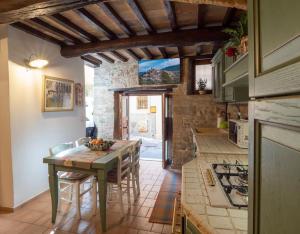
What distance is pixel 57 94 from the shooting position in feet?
11.5

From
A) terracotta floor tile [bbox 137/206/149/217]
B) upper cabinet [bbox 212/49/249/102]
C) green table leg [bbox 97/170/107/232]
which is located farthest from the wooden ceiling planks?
terracotta floor tile [bbox 137/206/149/217]

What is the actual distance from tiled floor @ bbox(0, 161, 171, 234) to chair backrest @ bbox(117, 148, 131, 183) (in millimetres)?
543

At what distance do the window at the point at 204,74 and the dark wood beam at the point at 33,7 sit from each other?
3190mm

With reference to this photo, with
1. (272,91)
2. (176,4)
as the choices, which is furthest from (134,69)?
(272,91)

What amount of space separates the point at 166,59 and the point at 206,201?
405cm

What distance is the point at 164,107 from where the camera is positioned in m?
4.85

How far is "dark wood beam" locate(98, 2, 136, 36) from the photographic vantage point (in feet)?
7.60

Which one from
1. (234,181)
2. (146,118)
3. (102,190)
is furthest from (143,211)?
(146,118)

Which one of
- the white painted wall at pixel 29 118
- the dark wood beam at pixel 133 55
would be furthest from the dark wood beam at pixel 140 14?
the white painted wall at pixel 29 118

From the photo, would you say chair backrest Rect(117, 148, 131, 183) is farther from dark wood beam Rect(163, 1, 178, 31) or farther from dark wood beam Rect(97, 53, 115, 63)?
dark wood beam Rect(97, 53, 115, 63)

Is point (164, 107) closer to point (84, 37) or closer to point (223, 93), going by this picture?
point (223, 93)

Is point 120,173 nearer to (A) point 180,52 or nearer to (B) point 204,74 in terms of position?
(A) point 180,52

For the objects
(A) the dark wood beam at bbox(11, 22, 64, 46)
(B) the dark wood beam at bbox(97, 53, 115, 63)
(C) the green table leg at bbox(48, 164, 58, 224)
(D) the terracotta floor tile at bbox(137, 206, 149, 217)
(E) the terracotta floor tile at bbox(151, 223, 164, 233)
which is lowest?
(E) the terracotta floor tile at bbox(151, 223, 164, 233)

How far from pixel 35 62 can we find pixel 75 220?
227 cm
